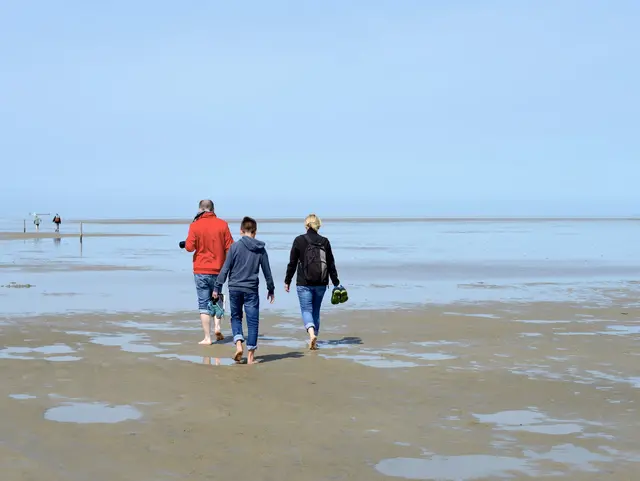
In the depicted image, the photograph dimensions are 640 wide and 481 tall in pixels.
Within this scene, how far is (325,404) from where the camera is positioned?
9.69 meters

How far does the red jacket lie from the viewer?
14422mm

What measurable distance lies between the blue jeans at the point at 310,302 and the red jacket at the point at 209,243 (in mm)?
1333

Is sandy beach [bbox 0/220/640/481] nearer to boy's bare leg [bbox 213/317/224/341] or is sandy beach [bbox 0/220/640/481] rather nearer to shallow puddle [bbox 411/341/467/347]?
shallow puddle [bbox 411/341/467/347]

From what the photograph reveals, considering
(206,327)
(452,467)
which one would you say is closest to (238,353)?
(206,327)

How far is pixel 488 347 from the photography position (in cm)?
1396

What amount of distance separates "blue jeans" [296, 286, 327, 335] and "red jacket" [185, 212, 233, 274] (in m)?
1.33

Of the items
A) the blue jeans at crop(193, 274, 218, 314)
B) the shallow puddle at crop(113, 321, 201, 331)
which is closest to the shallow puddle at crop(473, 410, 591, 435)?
the blue jeans at crop(193, 274, 218, 314)

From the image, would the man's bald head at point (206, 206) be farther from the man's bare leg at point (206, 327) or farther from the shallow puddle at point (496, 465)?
the shallow puddle at point (496, 465)

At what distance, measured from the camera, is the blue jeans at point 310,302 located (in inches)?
555

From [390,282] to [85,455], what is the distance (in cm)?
1955

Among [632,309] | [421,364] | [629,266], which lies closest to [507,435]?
[421,364]

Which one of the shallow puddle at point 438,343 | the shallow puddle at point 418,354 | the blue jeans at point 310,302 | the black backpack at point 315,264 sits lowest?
the shallow puddle at point 438,343

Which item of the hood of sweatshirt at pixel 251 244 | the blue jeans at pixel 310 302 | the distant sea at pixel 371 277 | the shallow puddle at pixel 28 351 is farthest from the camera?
the distant sea at pixel 371 277

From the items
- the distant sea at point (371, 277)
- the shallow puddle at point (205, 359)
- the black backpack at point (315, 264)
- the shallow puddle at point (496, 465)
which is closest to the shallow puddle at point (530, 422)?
the shallow puddle at point (496, 465)
